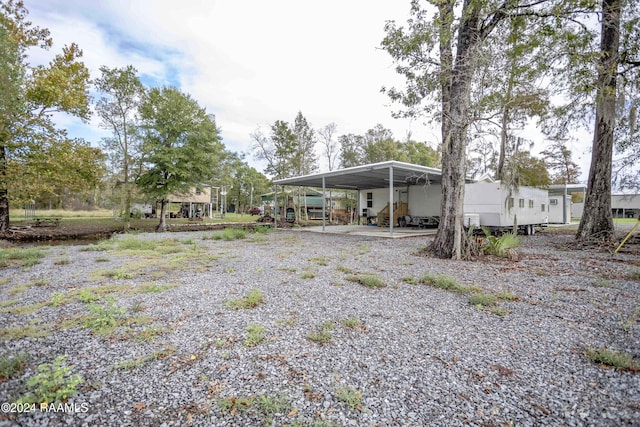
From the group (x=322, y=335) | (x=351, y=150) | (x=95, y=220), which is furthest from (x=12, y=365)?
(x=351, y=150)

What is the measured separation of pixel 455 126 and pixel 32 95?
15.4 meters

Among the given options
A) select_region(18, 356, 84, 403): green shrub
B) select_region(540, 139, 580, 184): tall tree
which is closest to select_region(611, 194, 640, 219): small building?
select_region(540, 139, 580, 184): tall tree

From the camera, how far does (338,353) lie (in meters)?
2.52

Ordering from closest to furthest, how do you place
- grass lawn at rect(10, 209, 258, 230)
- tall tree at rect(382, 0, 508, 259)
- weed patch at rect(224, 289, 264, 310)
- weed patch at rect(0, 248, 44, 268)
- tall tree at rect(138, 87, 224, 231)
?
weed patch at rect(224, 289, 264, 310) < weed patch at rect(0, 248, 44, 268) < tall tree at rect(382, 0, 508, 259) < tall tree at rect(138, 87, 224, 231) < grass lawn at rect(10, 209, 258, 230)

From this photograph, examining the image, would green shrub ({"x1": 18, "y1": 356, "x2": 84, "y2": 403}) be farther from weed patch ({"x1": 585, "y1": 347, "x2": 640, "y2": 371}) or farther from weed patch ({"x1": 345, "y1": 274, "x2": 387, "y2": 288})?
weed patch ({"x1": 585, "y1": 347, "x2": 640, "y2": 371})

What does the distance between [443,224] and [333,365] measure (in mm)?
5998

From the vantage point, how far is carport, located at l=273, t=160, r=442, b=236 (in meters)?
11.3

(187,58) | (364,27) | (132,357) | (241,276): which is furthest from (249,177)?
(132,357)

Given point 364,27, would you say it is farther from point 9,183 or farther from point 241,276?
point 9,183

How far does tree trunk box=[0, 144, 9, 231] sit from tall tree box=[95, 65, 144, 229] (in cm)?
453

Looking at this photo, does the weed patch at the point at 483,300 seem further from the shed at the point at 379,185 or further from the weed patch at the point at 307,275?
the shed at the point at 379,185

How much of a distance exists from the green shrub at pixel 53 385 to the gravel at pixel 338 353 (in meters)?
0.07

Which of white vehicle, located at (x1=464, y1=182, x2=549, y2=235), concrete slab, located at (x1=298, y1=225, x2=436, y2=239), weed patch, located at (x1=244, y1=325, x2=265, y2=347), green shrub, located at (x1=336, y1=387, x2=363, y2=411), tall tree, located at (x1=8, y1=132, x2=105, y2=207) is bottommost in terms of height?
green shrub, located at (x1=336, y1=387, x2=363, y2=411)

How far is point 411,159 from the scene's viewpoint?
1062 inches
